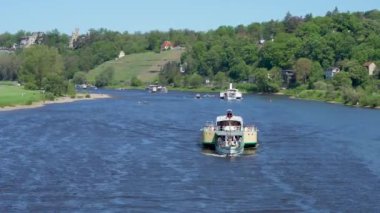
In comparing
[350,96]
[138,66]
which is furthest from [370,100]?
[138,66]

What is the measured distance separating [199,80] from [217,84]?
14.8 feet

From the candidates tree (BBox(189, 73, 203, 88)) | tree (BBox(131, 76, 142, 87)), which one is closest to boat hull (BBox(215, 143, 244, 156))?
tree (BBox(189, 73, 203, 88))

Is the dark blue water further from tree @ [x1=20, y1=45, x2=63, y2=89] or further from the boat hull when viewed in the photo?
tree @ [x1=20, y1=45, x2=63, y2=89]

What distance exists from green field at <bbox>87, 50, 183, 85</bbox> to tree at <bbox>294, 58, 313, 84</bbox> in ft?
138

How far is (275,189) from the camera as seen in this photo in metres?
36.5

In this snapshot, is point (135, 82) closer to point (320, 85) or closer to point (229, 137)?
point (320, 85)

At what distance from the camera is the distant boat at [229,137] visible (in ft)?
156

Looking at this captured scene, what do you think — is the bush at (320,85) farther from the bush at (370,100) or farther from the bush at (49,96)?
the bush at (49,96)

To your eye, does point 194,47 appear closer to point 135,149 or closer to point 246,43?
point 246,43

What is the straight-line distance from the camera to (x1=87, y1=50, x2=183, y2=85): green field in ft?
569

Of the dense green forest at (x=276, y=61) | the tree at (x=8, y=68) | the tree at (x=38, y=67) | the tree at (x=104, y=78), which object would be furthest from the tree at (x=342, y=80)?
the tree at (x=8, y=68)

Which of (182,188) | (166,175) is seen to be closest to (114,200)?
(182,188)

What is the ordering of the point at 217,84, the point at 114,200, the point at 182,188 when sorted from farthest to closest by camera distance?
1. the point at 217,84
2. the point at 182,188
3. the point at 114,200

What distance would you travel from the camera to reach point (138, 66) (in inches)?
7195
